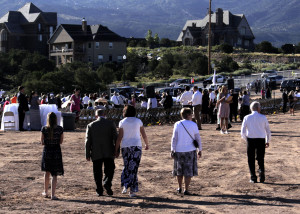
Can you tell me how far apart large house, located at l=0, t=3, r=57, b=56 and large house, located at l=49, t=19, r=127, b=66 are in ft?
38.8

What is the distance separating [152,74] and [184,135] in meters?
65.6

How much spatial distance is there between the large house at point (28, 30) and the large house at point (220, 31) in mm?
30202

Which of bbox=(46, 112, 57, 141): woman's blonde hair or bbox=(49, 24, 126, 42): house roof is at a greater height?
bbox=(49, 24, 126, 42): house roof

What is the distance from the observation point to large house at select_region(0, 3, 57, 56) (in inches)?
4107

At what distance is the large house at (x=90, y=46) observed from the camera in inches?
3595

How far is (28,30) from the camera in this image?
105875 millimetres

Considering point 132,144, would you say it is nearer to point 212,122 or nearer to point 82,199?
point 82,199

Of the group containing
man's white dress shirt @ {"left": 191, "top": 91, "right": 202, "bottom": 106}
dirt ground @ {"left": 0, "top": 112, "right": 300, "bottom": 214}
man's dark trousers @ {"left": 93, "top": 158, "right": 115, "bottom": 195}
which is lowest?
dirt ground @ {"left": 0, "top": 112, "right": 300, "bottom": 214}

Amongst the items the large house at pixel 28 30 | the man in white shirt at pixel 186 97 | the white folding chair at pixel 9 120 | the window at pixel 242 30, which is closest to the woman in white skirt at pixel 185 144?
the man in white shirt at pixel 186 97

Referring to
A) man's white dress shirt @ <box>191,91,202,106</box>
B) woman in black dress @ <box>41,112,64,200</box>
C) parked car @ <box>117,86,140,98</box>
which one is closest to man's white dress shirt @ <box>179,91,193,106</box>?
man's white dress shirt @ <box>191,91,202,106</box>

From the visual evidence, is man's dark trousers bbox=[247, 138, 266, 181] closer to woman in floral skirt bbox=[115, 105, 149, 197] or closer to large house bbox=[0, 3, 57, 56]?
woman in floral skirt bbox=[115, 105, 149, 197]

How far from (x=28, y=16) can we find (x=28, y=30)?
253 centimetres

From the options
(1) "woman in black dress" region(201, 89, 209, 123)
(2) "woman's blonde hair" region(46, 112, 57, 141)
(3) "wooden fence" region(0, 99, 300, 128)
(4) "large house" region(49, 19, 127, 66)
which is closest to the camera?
(2) "woman's blonde hair" region(46, 112, 57, 141)

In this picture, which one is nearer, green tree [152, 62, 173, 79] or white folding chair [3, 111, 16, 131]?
white folding chair [3, 111, 16, 131]
